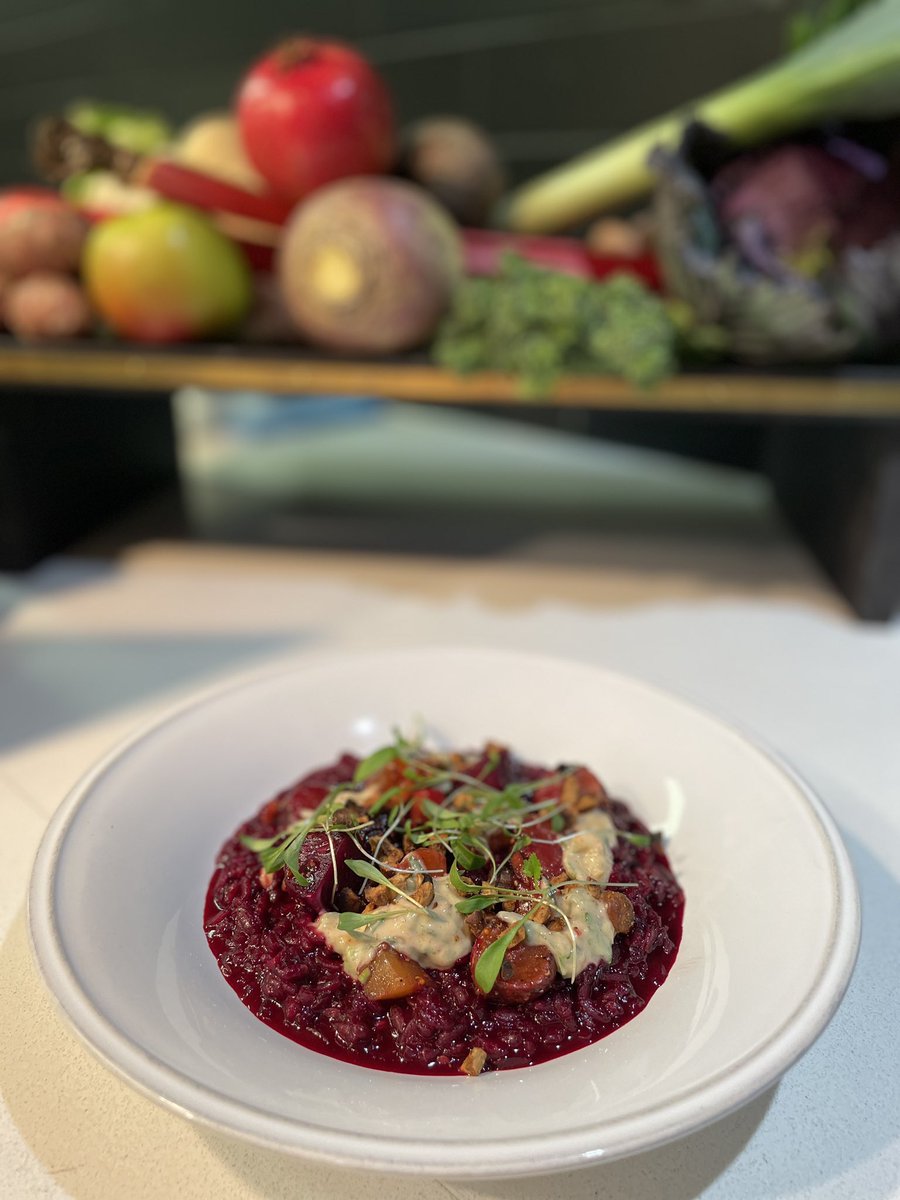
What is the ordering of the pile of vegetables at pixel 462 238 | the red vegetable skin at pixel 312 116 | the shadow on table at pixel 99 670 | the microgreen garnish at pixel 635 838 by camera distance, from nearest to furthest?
1. the microgreen garnish at pixel 635 838
2. the shadow on table at pixel 99 670
3. the pile of vegetables at pixel 462 238
4. the red vegetable skin at pixel 312 116

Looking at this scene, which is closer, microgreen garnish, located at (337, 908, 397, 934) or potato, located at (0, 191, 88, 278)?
microgreen garnish, located at (337, 908, 397, 934)

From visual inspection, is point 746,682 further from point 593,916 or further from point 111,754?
point 111,754

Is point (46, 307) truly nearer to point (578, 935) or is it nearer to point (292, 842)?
point (292, 842)

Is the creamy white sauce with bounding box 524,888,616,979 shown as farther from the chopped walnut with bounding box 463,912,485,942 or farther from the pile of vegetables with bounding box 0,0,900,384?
the pile of vegetables with bounding box 0,0,900,384

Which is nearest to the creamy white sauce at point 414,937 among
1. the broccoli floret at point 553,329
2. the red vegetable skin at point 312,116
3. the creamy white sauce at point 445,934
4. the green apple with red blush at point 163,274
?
the creamy white sauce at point 445,934

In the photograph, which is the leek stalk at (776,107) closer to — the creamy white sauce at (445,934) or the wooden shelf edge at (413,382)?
the wooden shelf edge at (413,382)

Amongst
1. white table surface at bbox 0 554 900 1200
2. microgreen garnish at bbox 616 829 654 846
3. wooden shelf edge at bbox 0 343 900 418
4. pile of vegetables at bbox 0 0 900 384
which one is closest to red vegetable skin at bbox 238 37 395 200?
pile of vegetables at bbox 0 0 900 384
